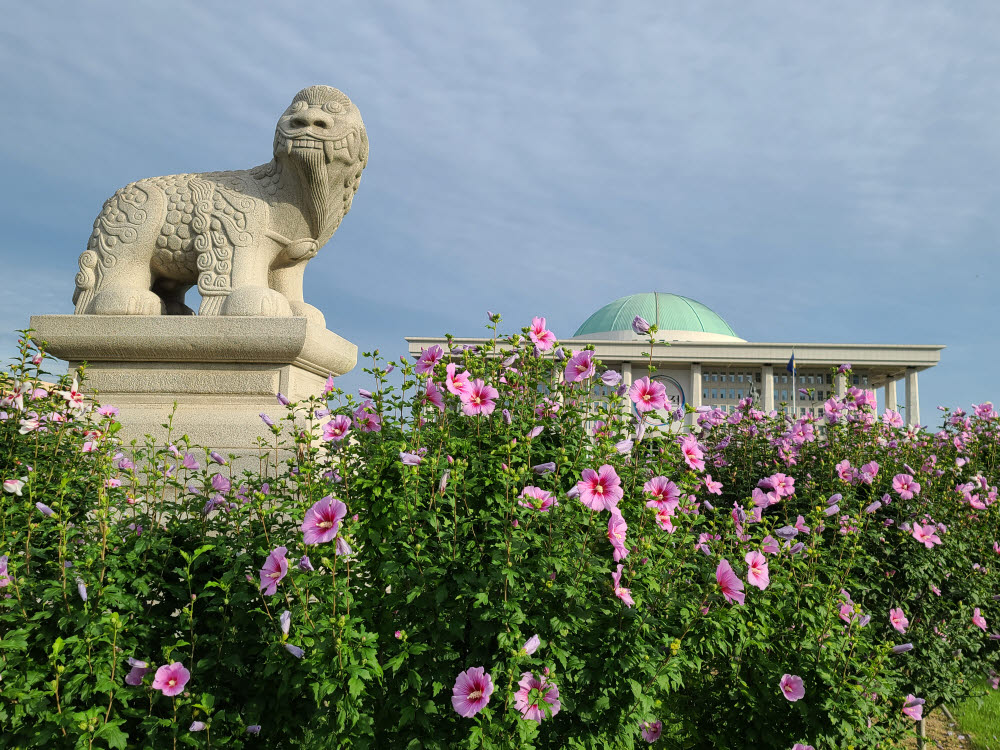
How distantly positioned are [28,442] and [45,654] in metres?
1.42

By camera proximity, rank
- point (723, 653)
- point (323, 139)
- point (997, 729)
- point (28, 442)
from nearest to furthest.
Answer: point (723, 653)
point (28, 442)
point (997, 729)
point (323, 139)

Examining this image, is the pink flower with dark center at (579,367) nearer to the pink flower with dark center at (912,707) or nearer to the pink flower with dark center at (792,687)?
the pink flower with dark center at (792,687)

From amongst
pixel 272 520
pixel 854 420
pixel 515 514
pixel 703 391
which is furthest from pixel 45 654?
pixel 703 391

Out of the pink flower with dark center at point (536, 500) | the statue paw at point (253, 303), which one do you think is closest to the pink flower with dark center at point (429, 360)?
the pink flower with dark center at point (536, 500)

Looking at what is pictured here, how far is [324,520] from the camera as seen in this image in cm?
196

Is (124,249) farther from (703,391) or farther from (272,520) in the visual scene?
(703,391)

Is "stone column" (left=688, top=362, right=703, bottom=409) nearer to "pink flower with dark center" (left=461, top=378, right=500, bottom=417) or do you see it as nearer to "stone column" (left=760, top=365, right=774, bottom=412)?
"stone column" (left=760, top=365, right=774, bottom=412)

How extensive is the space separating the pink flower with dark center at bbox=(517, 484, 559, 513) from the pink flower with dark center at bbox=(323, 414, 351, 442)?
Answer: 2.74 ft

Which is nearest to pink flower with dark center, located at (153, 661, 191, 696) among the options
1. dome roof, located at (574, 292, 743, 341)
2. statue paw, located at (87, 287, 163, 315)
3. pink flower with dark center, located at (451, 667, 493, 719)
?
pink flower with dark center, located at (451, 667, 493, 719)

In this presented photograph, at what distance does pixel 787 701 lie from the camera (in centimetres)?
243

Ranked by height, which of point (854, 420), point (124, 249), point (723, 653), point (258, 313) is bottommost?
point (723, 653)

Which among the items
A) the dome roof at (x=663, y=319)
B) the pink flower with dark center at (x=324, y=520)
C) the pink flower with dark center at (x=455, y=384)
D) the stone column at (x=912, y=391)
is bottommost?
the pink flower with dark center at (x=324, y=520)

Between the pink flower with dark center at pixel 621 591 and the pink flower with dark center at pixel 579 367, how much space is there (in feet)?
2.39

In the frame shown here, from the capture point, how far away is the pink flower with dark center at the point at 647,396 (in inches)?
98.6
